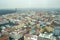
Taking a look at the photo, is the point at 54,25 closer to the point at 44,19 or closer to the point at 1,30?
the point at 44,19

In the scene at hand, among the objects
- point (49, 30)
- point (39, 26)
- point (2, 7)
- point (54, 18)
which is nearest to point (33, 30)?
point (39, 26)

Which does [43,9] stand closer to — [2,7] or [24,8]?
[24,8]

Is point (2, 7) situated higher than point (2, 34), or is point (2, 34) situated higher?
point (2, 7)

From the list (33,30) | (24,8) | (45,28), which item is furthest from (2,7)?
(45,28)

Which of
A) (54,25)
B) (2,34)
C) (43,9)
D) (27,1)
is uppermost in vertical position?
(27,1)

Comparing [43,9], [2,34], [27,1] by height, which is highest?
[27,1]

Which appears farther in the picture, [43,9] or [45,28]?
[43,9]

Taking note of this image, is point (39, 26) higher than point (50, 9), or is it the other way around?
point (50, 9)

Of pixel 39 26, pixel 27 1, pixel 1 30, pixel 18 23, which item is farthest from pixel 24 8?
pixel 1 30

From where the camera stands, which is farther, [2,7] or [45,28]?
[2,7]
